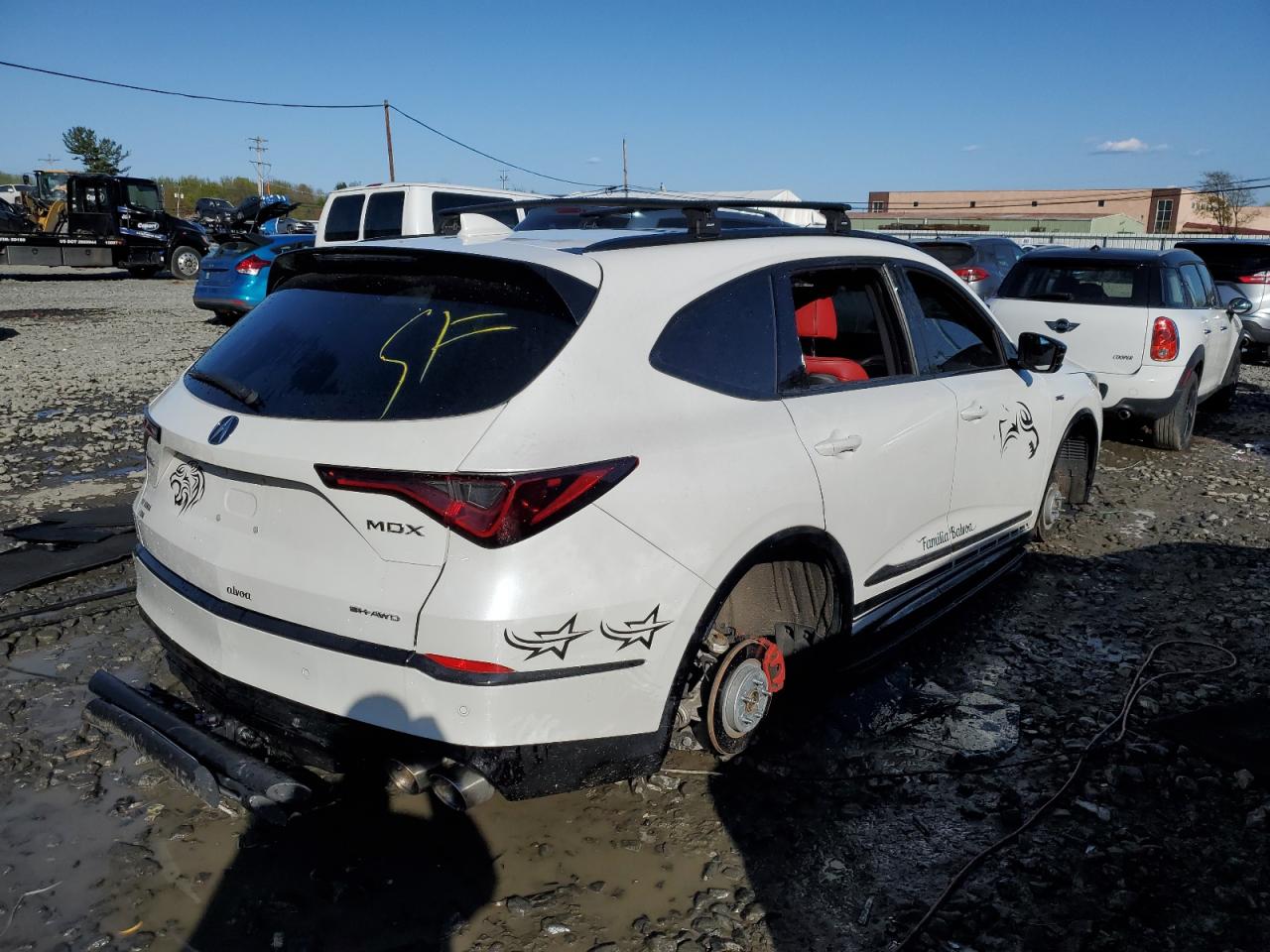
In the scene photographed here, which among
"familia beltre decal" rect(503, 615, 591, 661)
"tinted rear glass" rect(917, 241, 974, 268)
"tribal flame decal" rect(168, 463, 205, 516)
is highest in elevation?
"tinted rear glass" rect(917, 241, 974, 268)

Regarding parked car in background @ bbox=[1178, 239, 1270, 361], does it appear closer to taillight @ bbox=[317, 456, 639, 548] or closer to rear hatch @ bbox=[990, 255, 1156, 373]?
rear hatch @ bbox=[990, 255, 1156, 373]

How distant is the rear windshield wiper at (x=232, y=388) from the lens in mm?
2646

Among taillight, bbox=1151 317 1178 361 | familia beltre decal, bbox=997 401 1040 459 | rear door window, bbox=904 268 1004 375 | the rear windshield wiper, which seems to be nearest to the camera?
the rear windshield wiper

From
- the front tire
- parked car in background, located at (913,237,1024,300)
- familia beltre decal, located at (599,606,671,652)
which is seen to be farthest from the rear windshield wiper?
the front tire

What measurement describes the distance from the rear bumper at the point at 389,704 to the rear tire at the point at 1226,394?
942cm

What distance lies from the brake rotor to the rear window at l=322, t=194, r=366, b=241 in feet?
34.5

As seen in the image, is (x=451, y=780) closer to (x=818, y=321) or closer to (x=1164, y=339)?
(x=818, y=321)

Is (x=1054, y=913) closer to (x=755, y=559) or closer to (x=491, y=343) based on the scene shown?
(x=755, y=559)

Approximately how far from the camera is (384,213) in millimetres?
11945

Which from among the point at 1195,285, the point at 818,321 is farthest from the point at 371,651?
the point at 1195,285

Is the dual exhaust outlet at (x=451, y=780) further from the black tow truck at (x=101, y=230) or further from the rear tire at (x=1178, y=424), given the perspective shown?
the black tow truck at (x=101, y=230)

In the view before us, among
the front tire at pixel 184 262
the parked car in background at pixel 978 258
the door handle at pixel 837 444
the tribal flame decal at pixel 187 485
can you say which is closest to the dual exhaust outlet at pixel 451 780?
the tribal flame decal at pixel 187 485

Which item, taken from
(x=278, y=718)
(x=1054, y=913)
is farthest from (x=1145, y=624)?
(x=278, y=718)

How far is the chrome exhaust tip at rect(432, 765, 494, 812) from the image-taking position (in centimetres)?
234
